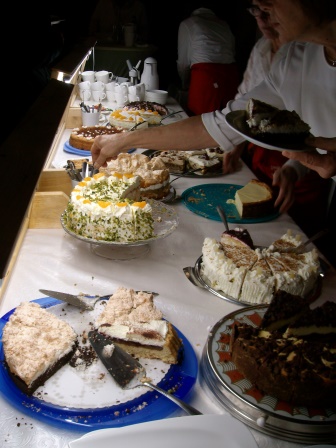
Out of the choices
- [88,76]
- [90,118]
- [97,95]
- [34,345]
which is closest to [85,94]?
[97,95]

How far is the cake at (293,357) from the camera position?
1.28 m

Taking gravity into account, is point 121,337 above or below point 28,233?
above

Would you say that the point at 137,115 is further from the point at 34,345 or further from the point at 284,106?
the point at 34,345

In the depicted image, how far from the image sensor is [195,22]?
6777 millimetres

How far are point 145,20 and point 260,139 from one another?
330 inches

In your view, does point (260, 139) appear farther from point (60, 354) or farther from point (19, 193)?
point (19, 193)

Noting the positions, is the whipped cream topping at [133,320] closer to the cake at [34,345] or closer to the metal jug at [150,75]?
the cake at [34,345]

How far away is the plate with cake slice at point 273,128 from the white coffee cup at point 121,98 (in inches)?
114

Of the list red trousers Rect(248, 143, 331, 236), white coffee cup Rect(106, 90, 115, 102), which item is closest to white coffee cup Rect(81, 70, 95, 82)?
A: white coffee cup Rect(106, 90, 115, 102)

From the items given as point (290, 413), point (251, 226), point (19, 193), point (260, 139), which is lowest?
point (251, 226)

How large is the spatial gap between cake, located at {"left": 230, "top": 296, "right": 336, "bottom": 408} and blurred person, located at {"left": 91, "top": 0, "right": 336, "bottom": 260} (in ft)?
2.93

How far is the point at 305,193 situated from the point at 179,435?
2.96 m

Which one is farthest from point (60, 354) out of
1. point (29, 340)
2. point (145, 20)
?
point (145, 20)

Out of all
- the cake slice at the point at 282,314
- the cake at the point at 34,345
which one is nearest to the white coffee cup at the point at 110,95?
the cake at the point at 34,345
